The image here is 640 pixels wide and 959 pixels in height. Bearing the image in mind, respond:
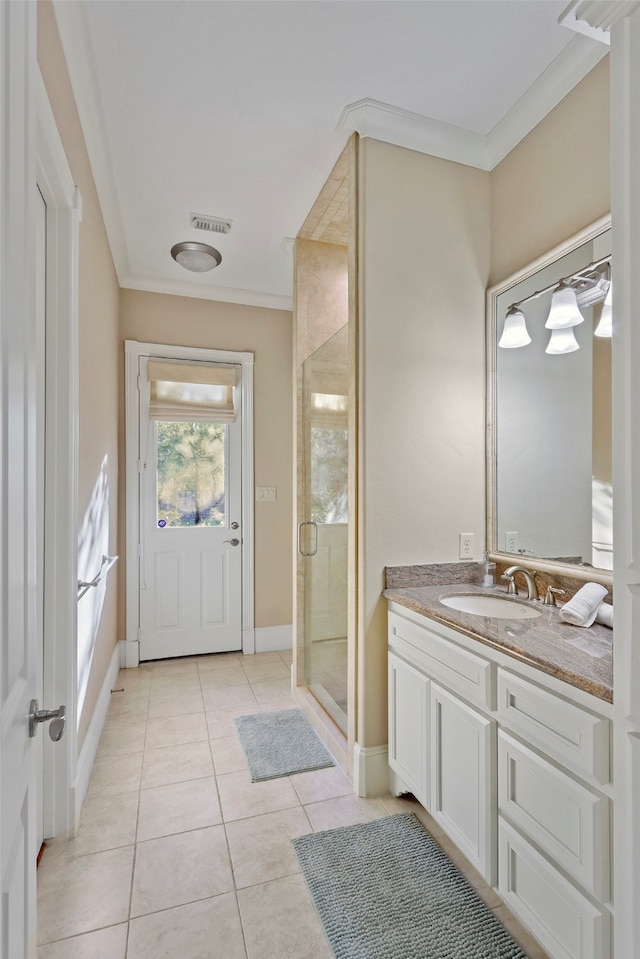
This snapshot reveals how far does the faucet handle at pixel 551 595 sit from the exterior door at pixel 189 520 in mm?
2487

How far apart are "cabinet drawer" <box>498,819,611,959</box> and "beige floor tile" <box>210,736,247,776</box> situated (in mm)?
1273

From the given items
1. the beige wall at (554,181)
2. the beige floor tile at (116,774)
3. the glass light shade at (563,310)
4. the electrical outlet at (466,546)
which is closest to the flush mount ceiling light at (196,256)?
the beige wall at (554,181)

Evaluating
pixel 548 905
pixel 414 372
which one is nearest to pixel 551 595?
pixel 548 905

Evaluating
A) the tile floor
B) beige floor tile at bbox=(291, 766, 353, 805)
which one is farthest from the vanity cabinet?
beige floor tile at bbox=(291, 766, 353, 805)

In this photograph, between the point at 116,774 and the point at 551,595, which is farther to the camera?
the point at 116,774

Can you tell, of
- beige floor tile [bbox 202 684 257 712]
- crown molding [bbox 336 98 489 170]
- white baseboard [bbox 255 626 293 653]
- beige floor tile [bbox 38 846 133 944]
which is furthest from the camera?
white baseboard [bbox 255 626 293 653]

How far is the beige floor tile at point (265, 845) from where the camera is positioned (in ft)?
5.33

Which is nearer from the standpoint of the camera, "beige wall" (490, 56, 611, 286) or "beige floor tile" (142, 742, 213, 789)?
"beige wall" (490, 56, 611, 286)

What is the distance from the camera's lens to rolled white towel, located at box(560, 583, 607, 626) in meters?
1.49

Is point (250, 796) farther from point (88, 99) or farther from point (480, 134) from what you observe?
point (480, 134)

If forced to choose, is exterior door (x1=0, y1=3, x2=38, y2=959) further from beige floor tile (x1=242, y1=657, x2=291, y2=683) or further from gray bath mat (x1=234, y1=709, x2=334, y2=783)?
beige floor tile (x1=242, y1=657, x2=291, y2=683)

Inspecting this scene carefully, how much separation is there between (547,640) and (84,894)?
64.3 inches

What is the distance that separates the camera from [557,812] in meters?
1.18

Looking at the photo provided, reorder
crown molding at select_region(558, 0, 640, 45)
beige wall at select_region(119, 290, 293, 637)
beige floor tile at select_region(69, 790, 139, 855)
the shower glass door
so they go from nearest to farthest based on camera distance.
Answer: crown molding at select_region(558, 0, 640, 45) < beige floor tile at select_region(69, 790, 139, 855) < the shower glass door < beige wall at select_region(119, 290, 293, 637)
